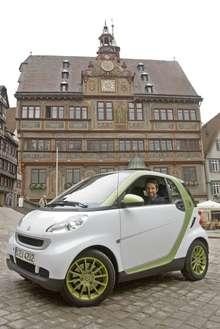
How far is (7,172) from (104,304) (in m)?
49.8

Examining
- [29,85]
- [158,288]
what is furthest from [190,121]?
[158,288]

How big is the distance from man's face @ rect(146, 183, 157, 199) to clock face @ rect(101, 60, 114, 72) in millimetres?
35009

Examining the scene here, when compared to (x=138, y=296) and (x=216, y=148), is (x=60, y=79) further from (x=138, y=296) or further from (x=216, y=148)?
(x=138, y=296)

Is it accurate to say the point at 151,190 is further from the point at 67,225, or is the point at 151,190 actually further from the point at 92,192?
the point at 67,225

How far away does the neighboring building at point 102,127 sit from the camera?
35750 mm

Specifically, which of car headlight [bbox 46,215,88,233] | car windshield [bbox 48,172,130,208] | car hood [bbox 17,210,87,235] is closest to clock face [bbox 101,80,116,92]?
car windshield [bbox 48,172,130,208]

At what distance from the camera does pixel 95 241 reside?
163 inches

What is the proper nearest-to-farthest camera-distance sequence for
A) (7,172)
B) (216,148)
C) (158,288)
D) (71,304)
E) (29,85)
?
(71,304) → (158,288) → (29,85) → (216,148) → (7,172)

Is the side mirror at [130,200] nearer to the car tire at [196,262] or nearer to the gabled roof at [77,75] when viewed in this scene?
the car tire at [196,262]

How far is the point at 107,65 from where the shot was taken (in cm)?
3856

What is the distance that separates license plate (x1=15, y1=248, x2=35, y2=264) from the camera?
410 centimetres

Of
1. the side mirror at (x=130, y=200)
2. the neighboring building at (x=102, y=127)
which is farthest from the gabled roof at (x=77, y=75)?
the side mirror at (x=130, y=200)

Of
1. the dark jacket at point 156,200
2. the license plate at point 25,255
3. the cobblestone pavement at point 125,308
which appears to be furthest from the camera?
the dark jacket at point 156,200

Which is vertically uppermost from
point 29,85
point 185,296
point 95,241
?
point 29,85
